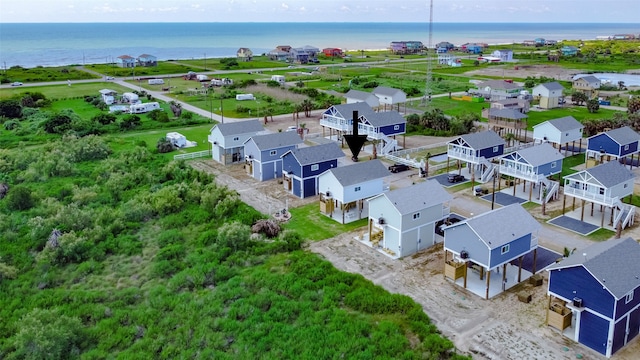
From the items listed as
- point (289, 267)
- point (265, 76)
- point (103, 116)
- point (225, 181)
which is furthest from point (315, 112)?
point (289, 267)

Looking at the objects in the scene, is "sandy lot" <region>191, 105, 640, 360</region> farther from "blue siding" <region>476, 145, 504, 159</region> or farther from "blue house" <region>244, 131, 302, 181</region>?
"blue house" <region>244, 131, 302, 181</region>

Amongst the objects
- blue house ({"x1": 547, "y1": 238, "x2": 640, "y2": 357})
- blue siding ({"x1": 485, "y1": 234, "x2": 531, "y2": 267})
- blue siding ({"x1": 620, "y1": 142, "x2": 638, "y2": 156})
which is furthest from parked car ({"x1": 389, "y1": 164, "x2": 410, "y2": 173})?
blue house ({"x1": 547, "y1": 238, "x2": 640, "y2": 357})

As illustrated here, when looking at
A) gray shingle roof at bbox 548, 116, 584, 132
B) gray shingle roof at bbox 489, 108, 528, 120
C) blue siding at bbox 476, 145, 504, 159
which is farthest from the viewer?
gray shingle roof at bbox 489, 108, 528, 120

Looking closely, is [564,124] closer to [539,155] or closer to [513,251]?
[539,155]

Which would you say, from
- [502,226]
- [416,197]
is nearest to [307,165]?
[416,197]

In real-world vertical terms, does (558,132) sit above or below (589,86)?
below

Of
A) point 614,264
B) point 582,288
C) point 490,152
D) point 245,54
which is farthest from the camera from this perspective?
point 245,54

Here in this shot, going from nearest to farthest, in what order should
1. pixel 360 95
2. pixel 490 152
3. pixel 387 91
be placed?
pixel 490 152, pixel 360 95, pixel 387 91
